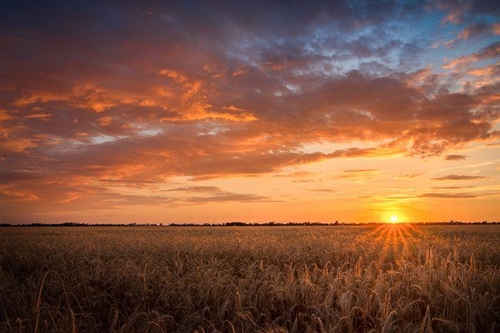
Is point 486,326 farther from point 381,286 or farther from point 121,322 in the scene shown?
point 121,322

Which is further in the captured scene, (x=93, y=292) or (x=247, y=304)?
(x=93, y=292)

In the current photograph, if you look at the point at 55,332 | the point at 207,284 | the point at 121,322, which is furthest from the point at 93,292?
the point at 55,332

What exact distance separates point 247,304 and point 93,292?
10.4 feet

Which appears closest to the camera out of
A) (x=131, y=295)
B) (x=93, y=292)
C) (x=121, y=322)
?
(x=121, y=322)

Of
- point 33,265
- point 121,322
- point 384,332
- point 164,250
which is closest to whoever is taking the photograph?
point 384,332

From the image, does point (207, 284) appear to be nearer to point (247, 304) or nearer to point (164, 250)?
point (247, 304)

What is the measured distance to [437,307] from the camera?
4.72 meters

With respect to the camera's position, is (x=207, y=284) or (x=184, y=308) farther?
(x=207, y=284)

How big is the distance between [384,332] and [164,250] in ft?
35.6

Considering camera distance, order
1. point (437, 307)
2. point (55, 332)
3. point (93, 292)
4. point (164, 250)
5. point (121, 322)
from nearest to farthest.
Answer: point (55, 332), point (437, 307), point (121, 322), point (93, 292), point (164, 250)

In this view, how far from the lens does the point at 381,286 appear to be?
5.36 meters

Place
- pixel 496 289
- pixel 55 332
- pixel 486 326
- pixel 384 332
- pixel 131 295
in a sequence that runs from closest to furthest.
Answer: pixel 384 332 < pixel 55 332 < pixel 486 326 < pixel 496 289 < pixel 131 295

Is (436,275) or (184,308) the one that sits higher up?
(436,275)

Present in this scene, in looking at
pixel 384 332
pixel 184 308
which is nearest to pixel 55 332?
pixel 184 308
